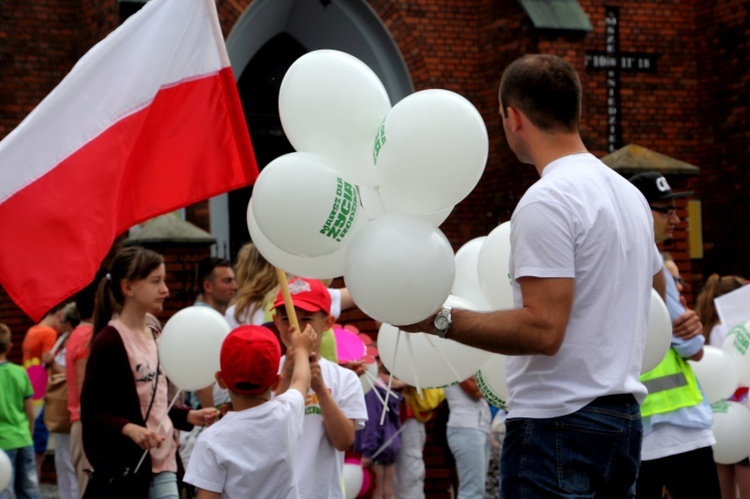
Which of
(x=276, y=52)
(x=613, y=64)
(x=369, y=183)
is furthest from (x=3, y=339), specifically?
(x=613, y=64)

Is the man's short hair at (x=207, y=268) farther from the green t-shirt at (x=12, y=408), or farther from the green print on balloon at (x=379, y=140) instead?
the green print on balloon at (x=379, y=140)

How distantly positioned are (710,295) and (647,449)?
318 centimetres

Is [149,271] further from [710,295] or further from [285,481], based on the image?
[710,295]

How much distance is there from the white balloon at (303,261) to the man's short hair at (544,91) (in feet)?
3.32

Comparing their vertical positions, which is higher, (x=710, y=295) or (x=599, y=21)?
(x=599, y=21)

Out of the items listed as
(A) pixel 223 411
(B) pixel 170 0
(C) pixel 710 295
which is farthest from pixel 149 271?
(C) pixel 710 295

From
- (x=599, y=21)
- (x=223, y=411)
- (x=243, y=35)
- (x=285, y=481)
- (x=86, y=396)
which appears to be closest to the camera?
(x=285, y=481)

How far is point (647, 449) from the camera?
5742mm

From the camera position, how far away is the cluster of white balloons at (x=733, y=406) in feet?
23.5

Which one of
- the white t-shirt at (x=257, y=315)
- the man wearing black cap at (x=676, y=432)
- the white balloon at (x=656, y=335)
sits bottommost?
the man wearing black cap at (x=676, y=432)

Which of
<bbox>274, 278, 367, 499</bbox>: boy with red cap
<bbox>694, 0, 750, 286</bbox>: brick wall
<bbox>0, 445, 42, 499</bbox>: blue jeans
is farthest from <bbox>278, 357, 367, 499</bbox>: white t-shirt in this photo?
<bbox>694, 0, 750, 286</bbox>: brick wall

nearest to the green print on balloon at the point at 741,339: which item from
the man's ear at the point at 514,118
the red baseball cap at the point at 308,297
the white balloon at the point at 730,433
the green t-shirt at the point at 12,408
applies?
the white balloon at the point at 730,433

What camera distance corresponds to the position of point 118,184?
5121mm

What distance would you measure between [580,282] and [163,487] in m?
3.34
